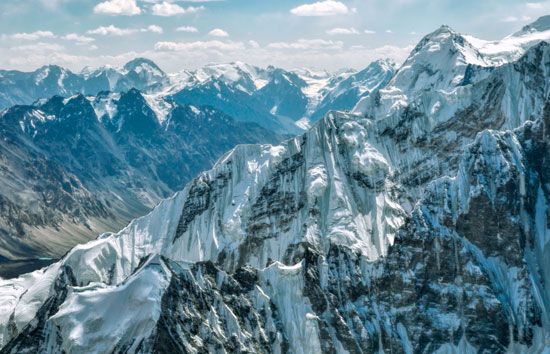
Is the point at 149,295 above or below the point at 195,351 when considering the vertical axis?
above

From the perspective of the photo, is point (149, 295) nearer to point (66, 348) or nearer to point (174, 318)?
point (174, 318)

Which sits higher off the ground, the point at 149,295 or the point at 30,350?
the point at 149,295

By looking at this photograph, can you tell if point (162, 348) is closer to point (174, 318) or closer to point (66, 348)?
point (174, 318)

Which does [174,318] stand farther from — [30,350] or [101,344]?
[30,350]

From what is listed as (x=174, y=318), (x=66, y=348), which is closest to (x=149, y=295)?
(x=174, y=318)

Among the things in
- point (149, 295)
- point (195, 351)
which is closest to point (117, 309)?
point (149, 295)

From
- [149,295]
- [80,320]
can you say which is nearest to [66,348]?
[80,320]
